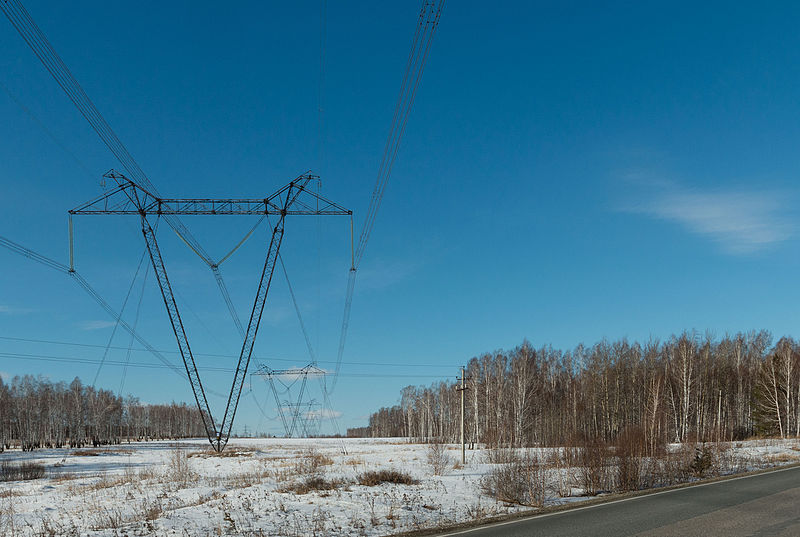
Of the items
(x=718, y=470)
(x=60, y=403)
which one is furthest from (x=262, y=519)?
(x=60, y=403)

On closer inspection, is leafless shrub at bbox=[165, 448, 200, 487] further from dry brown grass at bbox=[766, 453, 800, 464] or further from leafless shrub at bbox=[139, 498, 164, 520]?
dry brown grass at bbox=[766, 453, 800, 464]

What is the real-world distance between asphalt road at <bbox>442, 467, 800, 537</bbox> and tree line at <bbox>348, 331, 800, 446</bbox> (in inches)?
1877

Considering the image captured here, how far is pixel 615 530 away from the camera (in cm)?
1327

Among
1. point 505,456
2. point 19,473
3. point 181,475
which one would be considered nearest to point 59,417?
point 19,473

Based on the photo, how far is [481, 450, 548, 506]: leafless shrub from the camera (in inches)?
750

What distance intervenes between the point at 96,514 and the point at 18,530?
110 inches

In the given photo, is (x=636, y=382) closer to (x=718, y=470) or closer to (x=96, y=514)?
(x=718, y=470)

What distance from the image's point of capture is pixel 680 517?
49.2ft

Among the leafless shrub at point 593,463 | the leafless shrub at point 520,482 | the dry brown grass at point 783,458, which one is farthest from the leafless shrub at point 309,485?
the dry brown grass at point 783,458

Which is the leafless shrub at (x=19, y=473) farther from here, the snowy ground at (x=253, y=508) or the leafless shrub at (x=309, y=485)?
the leafless shrub at (x=309, y=485)

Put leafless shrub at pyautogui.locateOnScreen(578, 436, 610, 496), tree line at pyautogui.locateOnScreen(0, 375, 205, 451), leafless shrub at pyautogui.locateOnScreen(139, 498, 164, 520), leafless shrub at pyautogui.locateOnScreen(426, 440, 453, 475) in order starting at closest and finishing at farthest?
leafless shrub at pyautogui.locateOnScreen(139, 498, 164, 520)
leafless shrub at pyautogui.locateOnScreen(578, 436, 610, 496)
leafless shrub at pyautogui.locateOnScreen(426, 440, 453, 475)
tree line at pyautogui.locateOnScreen(0, 375, 205, 451)

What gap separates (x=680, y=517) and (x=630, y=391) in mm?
75950

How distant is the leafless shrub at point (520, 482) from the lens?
62.5 feet

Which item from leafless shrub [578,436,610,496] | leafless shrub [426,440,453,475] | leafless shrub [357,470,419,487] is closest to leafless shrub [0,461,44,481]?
leafless shrub [426,440,453,475]
